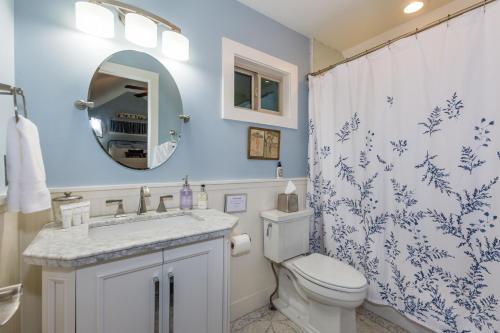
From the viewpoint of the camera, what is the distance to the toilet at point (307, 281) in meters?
1.35

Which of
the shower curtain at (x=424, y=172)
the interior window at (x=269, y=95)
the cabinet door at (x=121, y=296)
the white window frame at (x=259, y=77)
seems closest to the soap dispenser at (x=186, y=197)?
the cabinet door at (x=121, y=296)

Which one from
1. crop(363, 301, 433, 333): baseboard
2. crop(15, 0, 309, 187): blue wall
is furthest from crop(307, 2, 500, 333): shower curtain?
crop(15, 0, 309, 187): blue wall

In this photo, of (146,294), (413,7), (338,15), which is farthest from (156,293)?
(413,7)

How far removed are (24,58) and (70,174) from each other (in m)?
0.57

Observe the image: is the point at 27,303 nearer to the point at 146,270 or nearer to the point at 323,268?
the point at 146,270

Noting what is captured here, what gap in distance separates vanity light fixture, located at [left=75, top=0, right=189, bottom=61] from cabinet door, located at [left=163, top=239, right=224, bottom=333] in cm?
116

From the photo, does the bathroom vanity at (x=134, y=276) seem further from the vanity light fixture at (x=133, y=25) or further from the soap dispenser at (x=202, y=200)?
the vanity light fixture at (x=133, y=25)

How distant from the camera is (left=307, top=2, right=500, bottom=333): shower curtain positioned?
3.87ft

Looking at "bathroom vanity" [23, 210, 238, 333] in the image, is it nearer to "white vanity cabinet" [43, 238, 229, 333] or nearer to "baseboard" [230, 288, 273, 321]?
"white vanity cabinet" [43, 238, 229, 333]

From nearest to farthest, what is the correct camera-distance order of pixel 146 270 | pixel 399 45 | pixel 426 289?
1. pixel 146 270
2. pixel 426 289
3. pixel 399 45

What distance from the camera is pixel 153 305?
94cm

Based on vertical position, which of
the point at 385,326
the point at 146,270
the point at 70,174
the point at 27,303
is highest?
the point at 70,174

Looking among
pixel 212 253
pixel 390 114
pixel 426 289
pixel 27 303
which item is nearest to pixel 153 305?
pixel 212 253

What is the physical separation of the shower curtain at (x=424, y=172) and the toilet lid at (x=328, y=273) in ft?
0.90
